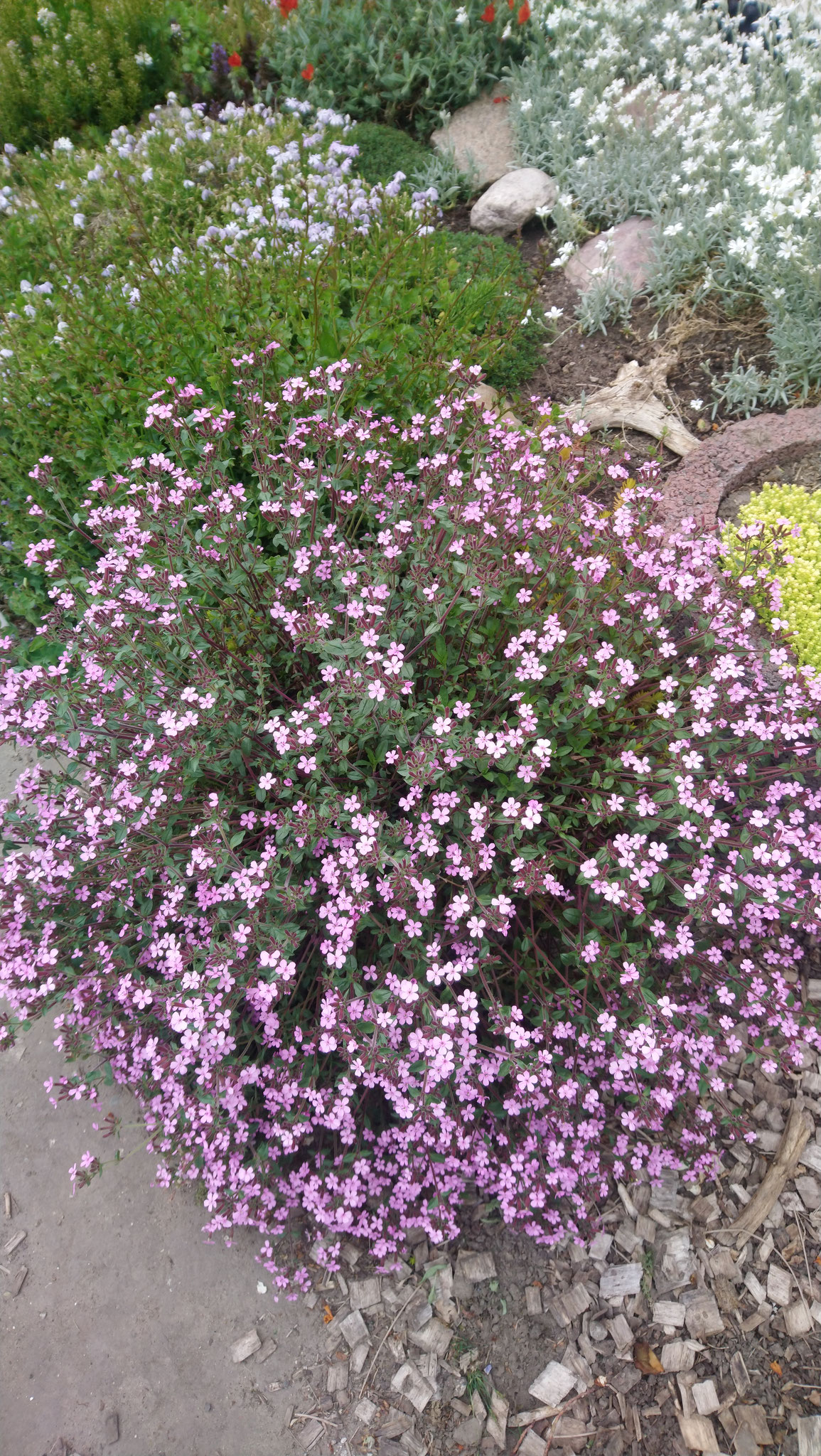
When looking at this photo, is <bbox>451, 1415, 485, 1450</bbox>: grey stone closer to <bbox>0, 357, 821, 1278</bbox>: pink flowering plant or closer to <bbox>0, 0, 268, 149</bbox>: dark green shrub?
<bbox>0, 357, 821, 1278</bbox>: pink flowering plant

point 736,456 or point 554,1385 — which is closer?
point 554,1385

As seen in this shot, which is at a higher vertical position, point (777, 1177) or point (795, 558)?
point (795, 558)

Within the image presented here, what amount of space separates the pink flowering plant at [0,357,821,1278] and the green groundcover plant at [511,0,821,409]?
213cm

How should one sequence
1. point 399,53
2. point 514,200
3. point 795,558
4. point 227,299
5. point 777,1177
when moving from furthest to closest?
point 399,53
point 514,200
point 227,299
point 795,558
point 777,1177

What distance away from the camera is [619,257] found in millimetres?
5078

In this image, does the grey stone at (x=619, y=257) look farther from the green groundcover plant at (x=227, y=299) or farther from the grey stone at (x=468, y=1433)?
the grey stone at (x=468, y=1433)

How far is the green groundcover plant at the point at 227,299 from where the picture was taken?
3.83 metres

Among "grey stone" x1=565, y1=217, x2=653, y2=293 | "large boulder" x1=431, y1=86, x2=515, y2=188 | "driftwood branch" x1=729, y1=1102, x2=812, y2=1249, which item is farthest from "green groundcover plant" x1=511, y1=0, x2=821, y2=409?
"driftwood branch" x1=729, y1=1102, x2=812, y2=1249

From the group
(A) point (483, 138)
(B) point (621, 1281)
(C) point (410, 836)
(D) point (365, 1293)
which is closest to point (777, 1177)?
(B) point (621, 1281)

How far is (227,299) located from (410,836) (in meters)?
3.11

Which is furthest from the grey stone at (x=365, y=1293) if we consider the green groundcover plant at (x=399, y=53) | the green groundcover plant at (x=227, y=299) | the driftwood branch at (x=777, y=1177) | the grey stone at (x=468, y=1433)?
the green groundcover plant at (x=399, y=53)

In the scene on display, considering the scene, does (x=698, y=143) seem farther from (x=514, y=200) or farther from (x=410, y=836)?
(x=410, y=836)

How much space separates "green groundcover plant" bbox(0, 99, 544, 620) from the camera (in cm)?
383

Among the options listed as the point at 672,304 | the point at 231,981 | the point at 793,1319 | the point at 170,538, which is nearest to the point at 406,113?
the point at 672,304
